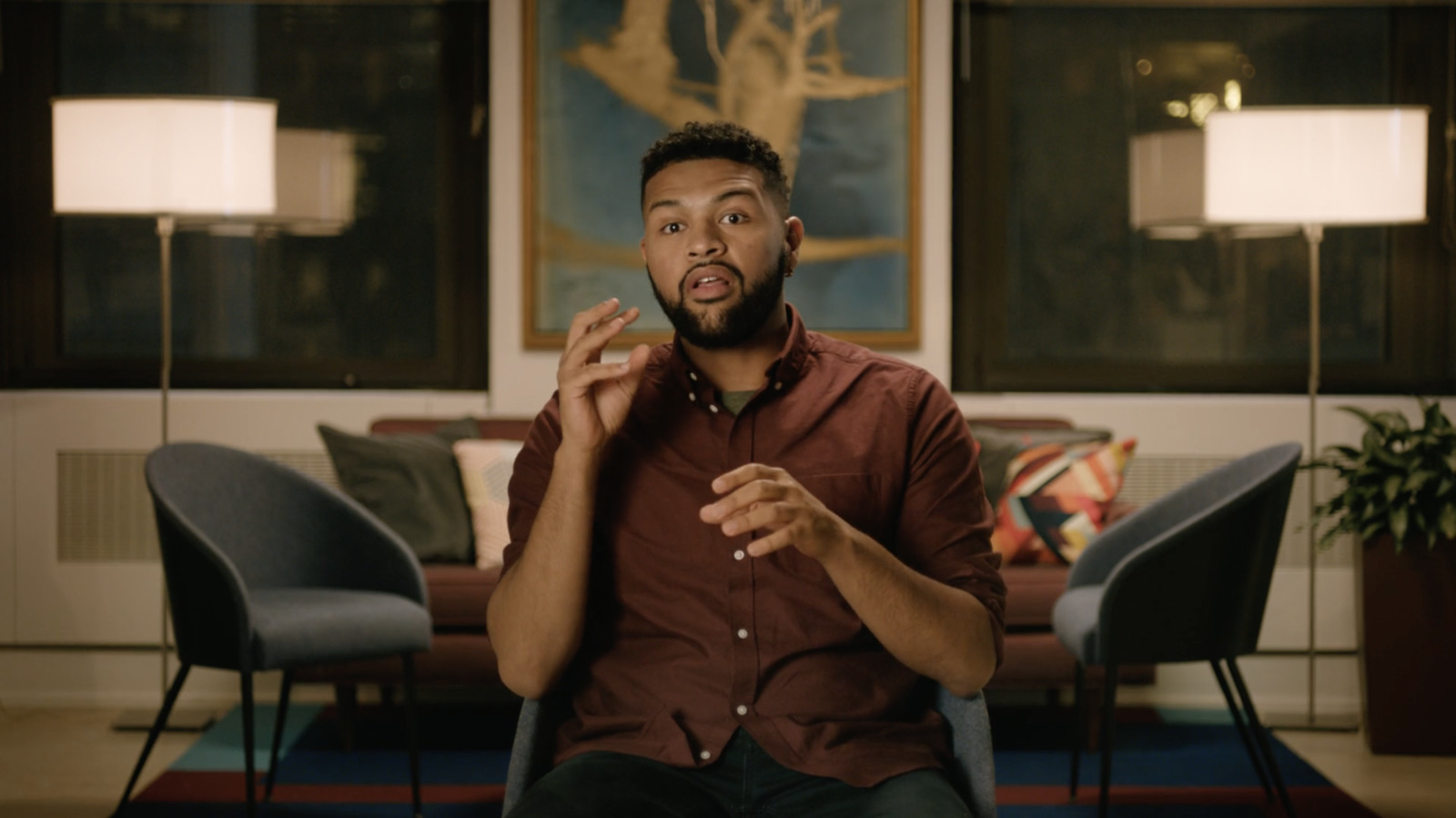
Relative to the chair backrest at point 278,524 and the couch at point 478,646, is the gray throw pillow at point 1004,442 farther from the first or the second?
the chair backrest at point 278,524

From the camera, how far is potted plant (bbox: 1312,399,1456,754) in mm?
3488

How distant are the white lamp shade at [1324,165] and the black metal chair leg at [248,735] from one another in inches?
107

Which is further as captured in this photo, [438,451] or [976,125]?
[976,125]

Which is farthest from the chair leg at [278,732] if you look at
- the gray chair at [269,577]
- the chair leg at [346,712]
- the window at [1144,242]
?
the window at [1144,242]

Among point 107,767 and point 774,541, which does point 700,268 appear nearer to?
point 774,541

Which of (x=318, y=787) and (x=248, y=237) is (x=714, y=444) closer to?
(x=318, y=787)

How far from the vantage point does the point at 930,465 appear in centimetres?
161

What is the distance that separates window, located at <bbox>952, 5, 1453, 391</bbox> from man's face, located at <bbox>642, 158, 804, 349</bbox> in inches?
108

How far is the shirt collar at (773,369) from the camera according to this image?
1.67 m

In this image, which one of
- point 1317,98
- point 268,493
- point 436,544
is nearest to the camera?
point 268,493

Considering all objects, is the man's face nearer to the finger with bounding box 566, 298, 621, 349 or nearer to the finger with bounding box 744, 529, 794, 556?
the finger with bounding box 566, 298, 621, 349

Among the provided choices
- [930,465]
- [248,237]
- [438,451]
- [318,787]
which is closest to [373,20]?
[248,237]

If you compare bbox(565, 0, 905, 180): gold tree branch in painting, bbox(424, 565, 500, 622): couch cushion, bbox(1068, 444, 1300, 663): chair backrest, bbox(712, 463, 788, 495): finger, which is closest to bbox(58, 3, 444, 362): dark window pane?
bbox(565, 0, 905, 180): gold tree branch in painting

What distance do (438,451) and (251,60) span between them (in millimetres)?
1536
